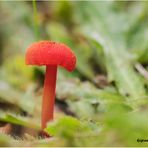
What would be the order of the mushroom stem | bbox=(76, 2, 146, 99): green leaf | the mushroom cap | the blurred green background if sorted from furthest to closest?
bbox=(76, 2, 146, 99): green leaf → the mushroom stem → the mushroom cap → the blurred green background

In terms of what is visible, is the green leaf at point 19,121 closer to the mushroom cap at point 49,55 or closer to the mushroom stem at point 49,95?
the mushroom stem at point 49,95

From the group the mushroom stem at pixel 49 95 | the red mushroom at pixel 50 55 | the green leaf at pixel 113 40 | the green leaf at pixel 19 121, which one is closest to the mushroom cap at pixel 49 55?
the red mushroom at pixel 50 55

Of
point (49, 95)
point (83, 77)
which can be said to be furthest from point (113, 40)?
point (49, 95)

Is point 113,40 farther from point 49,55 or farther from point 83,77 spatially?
point 49,55

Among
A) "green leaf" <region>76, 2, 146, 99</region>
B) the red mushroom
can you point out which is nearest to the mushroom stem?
the red mushroom

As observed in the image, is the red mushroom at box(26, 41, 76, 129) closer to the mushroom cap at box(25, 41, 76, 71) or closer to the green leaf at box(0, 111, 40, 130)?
the mushroom cap at box(25, 41, 76, 71)

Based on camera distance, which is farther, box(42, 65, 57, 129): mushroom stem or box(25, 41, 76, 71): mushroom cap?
box(42, 65, 57, 129): mushroom stem
